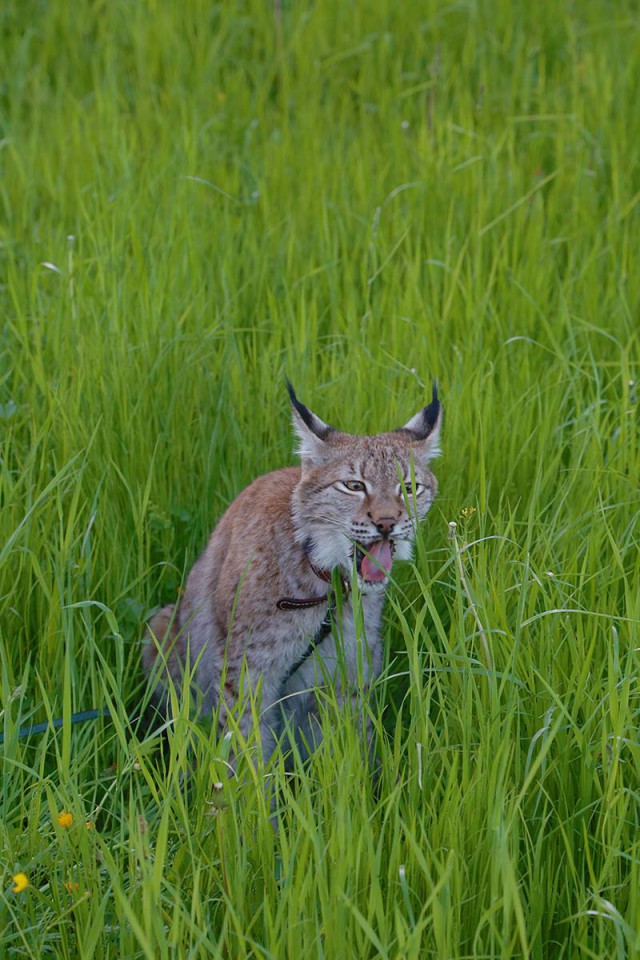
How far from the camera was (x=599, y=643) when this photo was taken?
3301 millimetres

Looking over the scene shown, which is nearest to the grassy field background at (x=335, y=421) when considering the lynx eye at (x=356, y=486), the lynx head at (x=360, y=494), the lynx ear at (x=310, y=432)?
the lynx head at (x=360, y=494)

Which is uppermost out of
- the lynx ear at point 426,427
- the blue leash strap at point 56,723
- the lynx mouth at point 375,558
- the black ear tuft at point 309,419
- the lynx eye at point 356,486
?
the black ear tuft at point 309,419

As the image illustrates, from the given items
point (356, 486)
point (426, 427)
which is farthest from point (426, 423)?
point (356, 486)

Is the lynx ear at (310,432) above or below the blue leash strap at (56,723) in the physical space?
above

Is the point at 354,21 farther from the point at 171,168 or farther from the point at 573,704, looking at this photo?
the point at 573,704

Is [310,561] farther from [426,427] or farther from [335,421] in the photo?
[335,421]

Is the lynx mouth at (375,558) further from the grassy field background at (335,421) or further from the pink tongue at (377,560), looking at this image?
the grassy field background at (335,421)

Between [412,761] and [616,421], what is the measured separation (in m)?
2.00

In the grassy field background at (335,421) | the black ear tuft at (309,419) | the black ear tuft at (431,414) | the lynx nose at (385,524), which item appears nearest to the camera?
the grassy field background at (335,421)

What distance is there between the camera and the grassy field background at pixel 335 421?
262 centimetres

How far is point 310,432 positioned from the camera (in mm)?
3568

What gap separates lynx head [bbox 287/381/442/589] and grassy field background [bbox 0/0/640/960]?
0.51ft

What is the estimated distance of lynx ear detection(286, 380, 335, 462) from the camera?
3.54m

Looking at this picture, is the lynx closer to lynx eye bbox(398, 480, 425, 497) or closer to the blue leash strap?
lynx eye bbox(398, 480, 425, 497)
